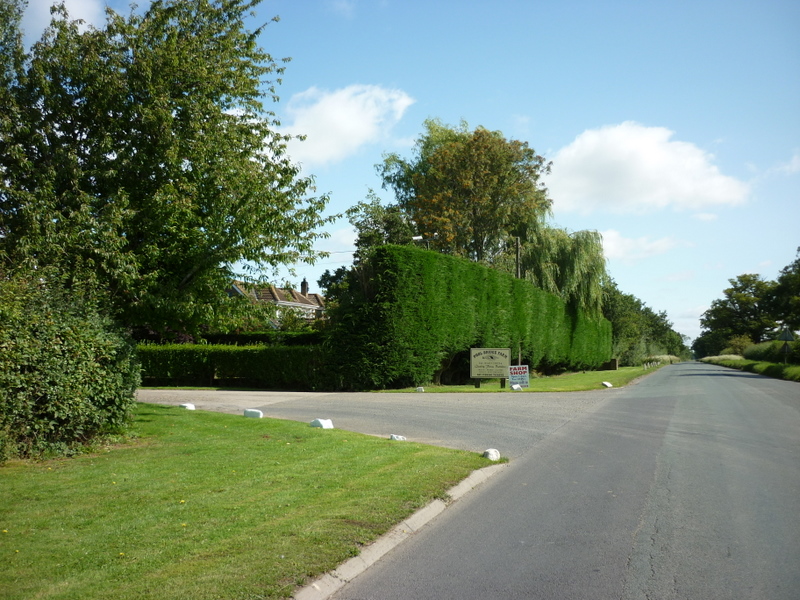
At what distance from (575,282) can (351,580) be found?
40.8 metres

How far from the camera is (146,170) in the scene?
12.9 metres

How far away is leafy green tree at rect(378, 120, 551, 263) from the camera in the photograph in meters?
41.5

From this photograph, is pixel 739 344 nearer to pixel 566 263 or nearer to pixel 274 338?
pixel 566 263

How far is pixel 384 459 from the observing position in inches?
386

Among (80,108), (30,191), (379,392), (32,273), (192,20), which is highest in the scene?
(192,20)

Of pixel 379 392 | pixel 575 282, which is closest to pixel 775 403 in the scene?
pixel 379 392

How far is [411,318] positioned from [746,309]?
93.7 meters

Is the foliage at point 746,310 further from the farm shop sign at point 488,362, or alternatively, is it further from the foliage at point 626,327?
the farm shop sign at point 488,362

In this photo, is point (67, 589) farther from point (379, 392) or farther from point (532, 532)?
point (379, 392)

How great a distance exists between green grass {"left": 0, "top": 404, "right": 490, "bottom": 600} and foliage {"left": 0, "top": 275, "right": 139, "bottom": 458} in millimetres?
579

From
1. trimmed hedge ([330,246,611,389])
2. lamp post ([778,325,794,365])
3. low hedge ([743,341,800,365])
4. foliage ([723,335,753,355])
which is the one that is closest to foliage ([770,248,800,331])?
low hedge ([743,341,800,365])

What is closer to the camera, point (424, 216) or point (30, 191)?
point (30, 191)

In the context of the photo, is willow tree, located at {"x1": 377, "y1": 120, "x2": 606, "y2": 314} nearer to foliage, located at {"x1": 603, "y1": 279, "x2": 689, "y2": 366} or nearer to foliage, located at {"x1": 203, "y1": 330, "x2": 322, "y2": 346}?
foliage, located at {"x1": 203, "y1": 330, "x2": 322, "y2": 346}

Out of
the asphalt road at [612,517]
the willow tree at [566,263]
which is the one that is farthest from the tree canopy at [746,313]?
the asphalt road at [612,517]
